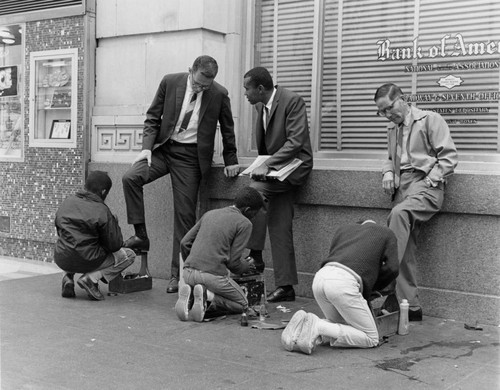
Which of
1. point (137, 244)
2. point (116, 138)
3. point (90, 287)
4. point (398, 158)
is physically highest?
point (116, 138)

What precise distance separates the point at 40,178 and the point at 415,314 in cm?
538

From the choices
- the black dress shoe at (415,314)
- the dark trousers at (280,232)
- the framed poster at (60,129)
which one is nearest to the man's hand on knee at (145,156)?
the dark trousers at (280,232)

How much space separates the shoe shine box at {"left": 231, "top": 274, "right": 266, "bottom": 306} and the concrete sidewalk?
0.25 m

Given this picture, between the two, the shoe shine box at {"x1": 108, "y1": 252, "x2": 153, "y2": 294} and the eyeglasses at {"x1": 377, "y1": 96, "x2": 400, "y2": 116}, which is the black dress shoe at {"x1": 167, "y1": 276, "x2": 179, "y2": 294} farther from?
the eyeglasses at {"x1": 377, "y1": 96, "x2": 400, "y2": 116}

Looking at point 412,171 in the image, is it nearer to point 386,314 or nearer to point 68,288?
point 386,314

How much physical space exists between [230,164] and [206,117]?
57 cm

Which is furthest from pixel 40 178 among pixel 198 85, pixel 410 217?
pixel 410 217

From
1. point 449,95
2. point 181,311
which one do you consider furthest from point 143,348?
point 449,95

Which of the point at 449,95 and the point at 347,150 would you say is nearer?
the point at 449,95

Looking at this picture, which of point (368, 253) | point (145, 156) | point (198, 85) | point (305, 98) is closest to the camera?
point (368, 253)

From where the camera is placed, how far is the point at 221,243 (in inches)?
251

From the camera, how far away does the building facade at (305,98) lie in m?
6.83

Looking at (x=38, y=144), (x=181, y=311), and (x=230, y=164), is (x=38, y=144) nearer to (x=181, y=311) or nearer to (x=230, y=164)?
(x=230, y=164)

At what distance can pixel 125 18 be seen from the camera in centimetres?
901
